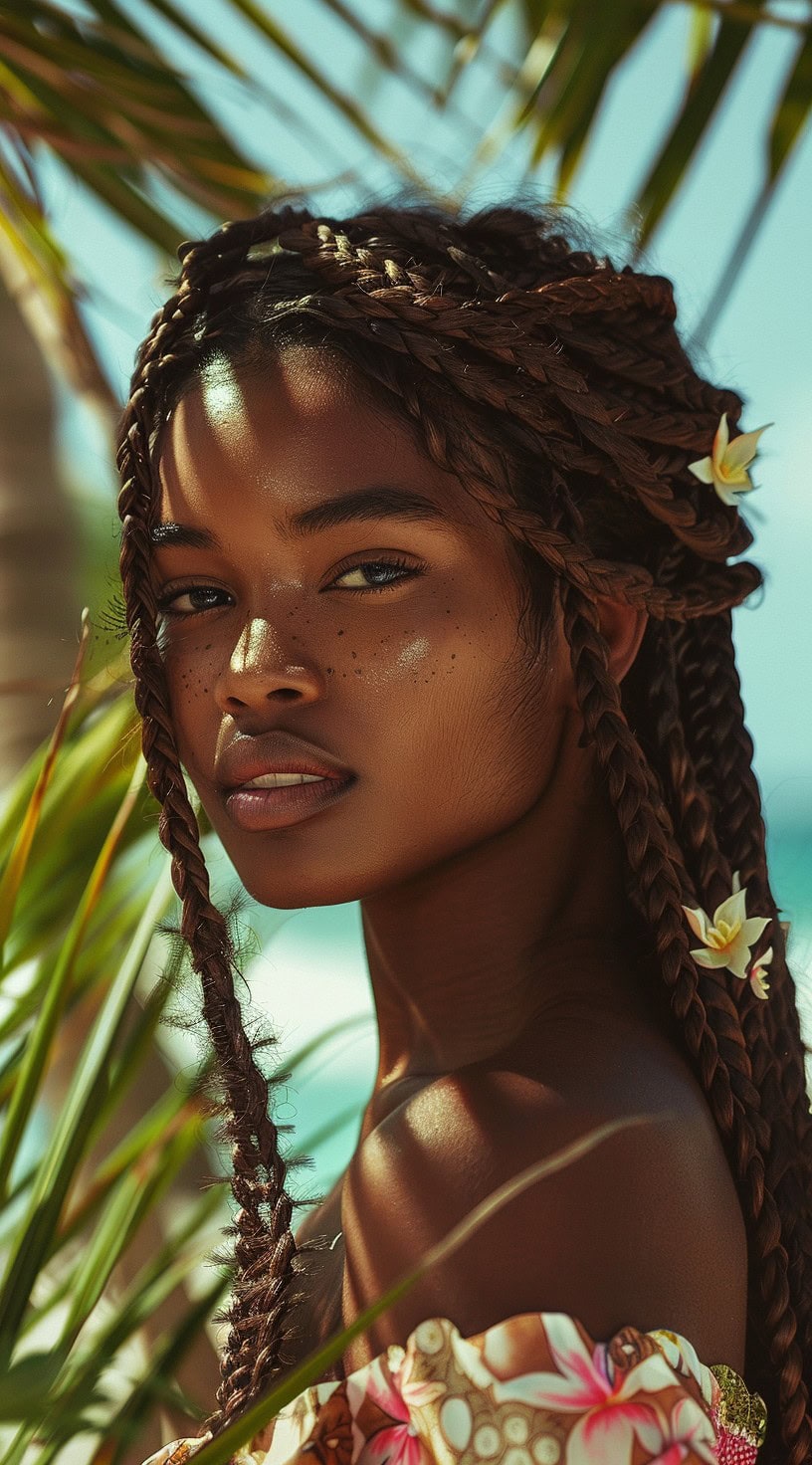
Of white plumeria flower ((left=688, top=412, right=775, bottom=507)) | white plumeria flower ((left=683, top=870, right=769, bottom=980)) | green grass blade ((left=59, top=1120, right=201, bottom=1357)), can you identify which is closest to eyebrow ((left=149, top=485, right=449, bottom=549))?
white plumeria flower ((left=688, top=412, right=775, bottom=507))

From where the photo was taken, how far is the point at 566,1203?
3.41ft

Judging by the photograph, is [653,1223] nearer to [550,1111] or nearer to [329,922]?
[550,1111]

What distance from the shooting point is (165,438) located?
136 cm

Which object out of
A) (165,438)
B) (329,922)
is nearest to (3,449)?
(165,438)

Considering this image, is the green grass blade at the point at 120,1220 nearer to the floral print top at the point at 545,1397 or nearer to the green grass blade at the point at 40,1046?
the green grass blade at the point at 40,1046

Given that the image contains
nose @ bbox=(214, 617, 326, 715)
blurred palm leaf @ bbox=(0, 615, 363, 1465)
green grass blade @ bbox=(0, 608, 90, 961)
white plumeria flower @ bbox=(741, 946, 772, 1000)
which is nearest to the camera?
nose @ bbox=(214, 617, 326, 715)

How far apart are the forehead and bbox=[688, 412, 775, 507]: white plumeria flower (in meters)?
0.24

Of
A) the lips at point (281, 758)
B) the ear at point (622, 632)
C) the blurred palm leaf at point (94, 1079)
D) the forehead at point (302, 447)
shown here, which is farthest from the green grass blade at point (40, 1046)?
the ear at point (622, 632)

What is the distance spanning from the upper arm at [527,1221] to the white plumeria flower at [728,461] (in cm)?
57

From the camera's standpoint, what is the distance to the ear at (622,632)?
1354 millimetres

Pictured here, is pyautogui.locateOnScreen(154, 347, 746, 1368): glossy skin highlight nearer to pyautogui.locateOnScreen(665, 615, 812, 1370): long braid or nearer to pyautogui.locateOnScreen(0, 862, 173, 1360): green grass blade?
pyautogui.locateOnScreen(665, 615, 812, 1370): long braid

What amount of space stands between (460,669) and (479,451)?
174 millimetres

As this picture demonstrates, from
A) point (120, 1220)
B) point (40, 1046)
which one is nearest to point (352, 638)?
point (40, 1046)

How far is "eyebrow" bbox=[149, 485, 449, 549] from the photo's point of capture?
122cm
